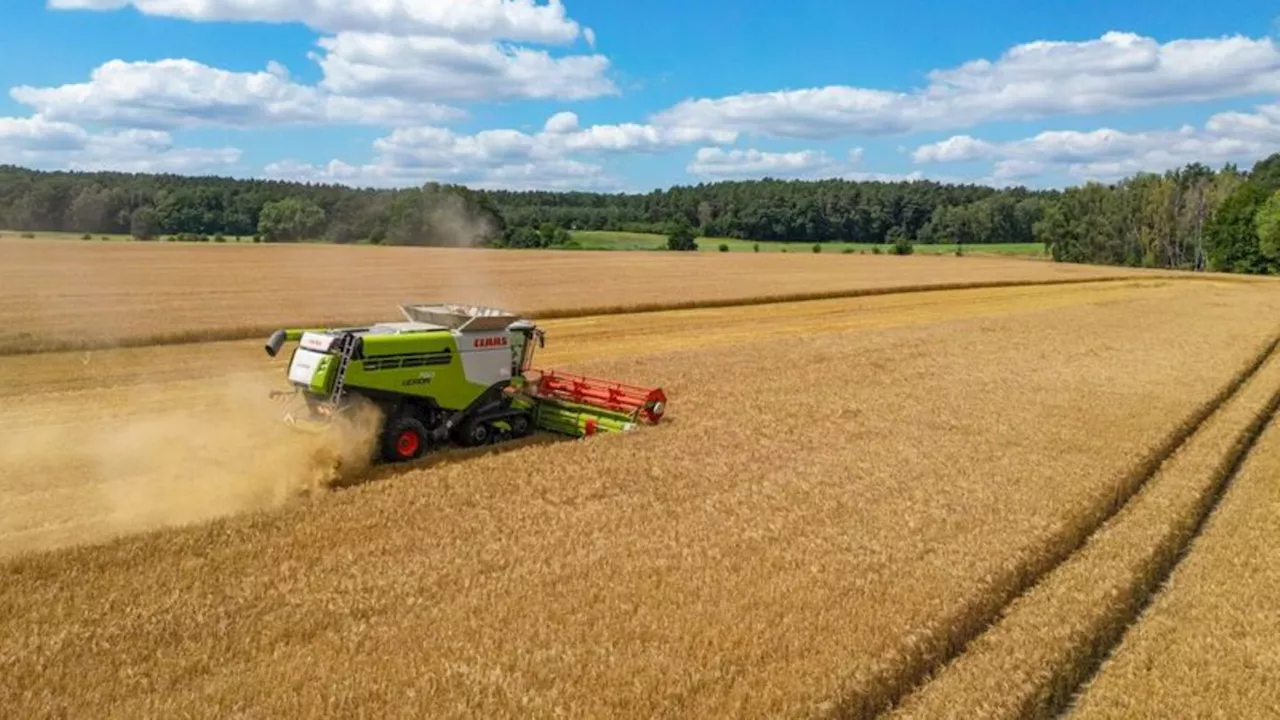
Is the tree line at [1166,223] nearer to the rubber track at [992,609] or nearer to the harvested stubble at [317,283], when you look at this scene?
the harvested stubble at [317,283]

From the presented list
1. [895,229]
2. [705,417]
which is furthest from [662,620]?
[895,229]

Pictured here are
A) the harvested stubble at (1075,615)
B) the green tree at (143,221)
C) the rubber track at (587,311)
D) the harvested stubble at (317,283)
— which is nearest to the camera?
the harvested stubble at (1075,615)

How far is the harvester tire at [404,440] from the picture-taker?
11555 mm

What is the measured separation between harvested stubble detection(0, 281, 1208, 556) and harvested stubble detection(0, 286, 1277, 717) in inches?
61.5

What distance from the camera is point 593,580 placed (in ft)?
25.6

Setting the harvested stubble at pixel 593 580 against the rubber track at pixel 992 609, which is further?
the rubber track at pixel 992 609

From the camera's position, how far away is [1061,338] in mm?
26344

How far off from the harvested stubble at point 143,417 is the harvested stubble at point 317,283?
262 centimetres

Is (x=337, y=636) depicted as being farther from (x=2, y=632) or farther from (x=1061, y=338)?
(x=1061, y=338)

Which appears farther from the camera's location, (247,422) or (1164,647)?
(247,422)

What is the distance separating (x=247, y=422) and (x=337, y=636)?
7.43 metres

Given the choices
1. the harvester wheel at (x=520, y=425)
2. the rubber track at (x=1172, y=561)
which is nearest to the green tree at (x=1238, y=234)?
the rubber track at (x=1172, y=561)

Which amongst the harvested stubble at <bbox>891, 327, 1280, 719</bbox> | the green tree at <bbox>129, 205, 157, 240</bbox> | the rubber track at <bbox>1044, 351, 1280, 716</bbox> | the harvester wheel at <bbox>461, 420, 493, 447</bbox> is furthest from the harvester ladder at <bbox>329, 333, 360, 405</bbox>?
the green tree at <bbox>129, 205, 157, 240</bbox>

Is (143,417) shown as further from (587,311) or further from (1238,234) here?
(1238,234)
